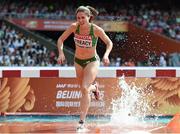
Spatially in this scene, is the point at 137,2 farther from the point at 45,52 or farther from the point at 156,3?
the point at 45,52

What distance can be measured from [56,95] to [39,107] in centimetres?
41

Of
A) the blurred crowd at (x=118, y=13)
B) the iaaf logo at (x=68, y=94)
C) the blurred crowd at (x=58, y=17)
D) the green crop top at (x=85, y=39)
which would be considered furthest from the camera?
the blurred crowd at (x=118, y=13)

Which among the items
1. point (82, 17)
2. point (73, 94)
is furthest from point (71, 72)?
point (82, 17)

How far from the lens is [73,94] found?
405 inches

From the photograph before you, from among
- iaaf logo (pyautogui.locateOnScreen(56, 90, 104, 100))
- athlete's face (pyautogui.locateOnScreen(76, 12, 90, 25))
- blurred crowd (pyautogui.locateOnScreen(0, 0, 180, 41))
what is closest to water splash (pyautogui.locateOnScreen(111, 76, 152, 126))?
iaaf logo (pyautogui.locateOnScreen(56, 90, 104, 100))

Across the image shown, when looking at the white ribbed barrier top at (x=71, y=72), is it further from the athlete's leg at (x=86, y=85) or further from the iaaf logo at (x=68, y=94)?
the athlete's leg at (x=86, y=85)

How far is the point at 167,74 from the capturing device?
10.2 metres

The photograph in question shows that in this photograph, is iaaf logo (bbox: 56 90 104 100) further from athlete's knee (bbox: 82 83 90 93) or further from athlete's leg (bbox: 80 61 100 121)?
athlete's knee (bbox: 82 83 90 93)

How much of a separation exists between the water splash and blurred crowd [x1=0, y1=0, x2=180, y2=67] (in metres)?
12.1

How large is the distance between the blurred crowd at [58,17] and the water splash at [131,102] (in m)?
12.1

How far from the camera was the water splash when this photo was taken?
389 inches

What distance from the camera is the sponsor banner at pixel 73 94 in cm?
1015

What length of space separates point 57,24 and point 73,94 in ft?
75.0

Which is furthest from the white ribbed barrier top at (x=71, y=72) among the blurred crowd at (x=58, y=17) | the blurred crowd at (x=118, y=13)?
the blurred crowd at (x=118, y=13)
